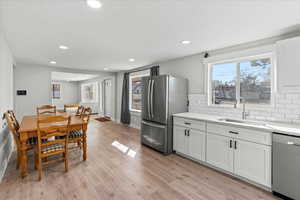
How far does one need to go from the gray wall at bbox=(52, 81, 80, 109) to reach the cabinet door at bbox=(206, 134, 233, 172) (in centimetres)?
1146

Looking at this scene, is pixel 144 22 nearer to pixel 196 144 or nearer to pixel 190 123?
pixel 190 123

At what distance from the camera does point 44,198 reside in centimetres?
186

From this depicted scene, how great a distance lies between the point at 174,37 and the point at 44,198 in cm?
308

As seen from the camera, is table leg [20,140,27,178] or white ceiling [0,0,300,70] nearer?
white ceiling [0,0,300,70]

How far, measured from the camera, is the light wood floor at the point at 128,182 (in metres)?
1.93

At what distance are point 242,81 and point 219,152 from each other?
1556 millimetres

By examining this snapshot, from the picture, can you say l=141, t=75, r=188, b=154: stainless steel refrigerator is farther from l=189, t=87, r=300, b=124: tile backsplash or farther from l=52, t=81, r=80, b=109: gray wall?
l=52, t=81, r=80, b=109: gray wall

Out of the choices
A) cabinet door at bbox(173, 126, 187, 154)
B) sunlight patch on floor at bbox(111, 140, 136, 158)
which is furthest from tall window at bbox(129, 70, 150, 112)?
cabinet door at bbox(173, 126, 187, 154)

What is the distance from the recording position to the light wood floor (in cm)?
193

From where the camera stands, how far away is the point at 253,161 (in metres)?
2.11

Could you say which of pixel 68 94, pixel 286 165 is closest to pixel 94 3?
pixel 286 165

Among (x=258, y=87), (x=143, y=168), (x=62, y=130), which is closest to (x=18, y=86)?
(x=62, y=130)

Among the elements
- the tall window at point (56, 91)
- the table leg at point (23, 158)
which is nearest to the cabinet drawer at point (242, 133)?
the table leg at point (23, 158)

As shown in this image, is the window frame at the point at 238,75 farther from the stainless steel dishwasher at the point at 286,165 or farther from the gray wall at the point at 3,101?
the gray wall at the point at 3,101
